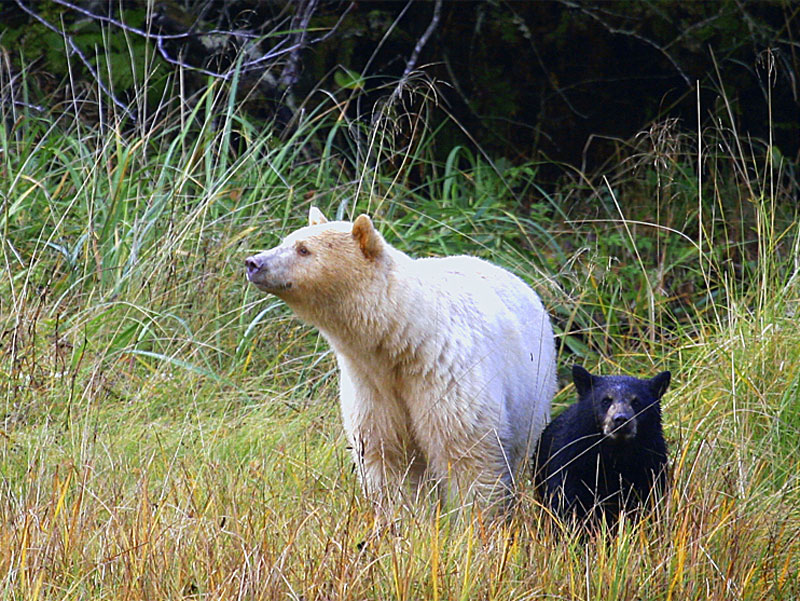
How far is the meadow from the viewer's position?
3916 millimetres

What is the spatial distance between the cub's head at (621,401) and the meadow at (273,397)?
0.21 m

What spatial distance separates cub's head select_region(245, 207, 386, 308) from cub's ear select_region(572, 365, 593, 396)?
90cm

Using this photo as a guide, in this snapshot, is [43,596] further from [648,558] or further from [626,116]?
[626,116]

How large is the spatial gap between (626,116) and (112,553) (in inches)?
294

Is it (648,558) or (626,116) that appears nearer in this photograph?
(648,558)

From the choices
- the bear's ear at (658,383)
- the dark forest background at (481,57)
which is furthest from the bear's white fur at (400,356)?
the dark forest background at (481,57)

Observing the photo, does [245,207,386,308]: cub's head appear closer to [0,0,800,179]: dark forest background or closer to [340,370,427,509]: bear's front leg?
[340,370,427,509]: bear's front leg

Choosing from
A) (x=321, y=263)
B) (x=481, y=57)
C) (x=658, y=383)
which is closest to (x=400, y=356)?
(x=321, y=263)

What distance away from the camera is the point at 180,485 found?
4656 mm

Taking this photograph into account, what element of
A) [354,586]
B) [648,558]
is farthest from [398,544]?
[648,558]

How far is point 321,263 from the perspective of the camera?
471 cm

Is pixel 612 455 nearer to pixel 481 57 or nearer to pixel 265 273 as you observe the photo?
pixel 265 273

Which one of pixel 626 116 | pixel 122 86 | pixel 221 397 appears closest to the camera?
pixel 221 397

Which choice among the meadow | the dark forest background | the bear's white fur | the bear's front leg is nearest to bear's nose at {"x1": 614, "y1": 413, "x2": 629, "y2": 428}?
the meadow
